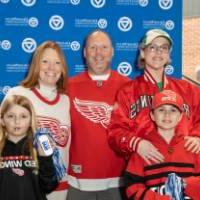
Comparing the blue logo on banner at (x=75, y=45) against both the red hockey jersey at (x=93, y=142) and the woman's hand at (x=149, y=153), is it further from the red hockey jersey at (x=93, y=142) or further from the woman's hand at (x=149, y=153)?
the woman's hand at (x=149, y=153)

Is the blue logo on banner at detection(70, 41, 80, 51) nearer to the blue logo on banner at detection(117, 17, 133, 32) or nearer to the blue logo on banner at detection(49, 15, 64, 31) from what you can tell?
the blue logo on banner at detection(49, 15, 64, 31)

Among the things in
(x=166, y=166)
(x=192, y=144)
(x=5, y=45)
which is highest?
(x=5, y=45)

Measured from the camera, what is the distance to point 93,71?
3.54 metres

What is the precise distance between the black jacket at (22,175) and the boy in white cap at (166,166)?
1.72 feet

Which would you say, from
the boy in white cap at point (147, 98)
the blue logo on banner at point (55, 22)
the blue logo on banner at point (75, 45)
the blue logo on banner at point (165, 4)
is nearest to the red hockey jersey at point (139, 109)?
the boy in white cap at point (147, 98)

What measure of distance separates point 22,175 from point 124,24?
2474mm

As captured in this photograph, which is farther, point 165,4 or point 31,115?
point 165,4

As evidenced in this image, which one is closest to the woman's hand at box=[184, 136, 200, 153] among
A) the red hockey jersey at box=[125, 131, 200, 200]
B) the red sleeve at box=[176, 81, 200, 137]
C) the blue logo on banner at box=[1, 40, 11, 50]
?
the red hockey jersey at box=[125, 131, 200, 200]

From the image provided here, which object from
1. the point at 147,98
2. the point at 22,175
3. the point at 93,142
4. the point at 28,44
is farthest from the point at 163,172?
the point at 28,44

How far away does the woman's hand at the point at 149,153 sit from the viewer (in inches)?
109

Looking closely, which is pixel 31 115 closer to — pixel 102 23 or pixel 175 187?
pixel 175 187

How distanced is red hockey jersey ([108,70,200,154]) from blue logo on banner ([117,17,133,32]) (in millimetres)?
1569

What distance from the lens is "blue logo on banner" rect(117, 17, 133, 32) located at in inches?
190

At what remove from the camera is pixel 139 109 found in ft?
10.5
